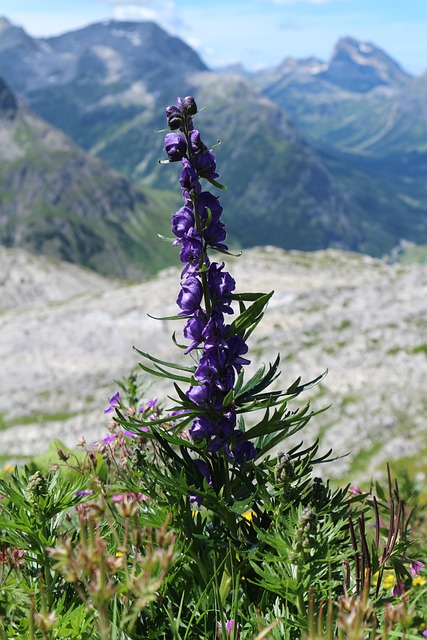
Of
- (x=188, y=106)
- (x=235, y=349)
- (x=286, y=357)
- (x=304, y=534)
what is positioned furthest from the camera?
(x=286, y=357)

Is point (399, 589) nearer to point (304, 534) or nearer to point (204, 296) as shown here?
point (304, 534)

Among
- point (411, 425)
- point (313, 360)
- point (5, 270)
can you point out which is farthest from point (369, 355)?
point (5, 270)

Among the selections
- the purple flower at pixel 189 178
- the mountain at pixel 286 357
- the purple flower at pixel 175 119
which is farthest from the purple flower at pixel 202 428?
the mountain at pixel 286 357

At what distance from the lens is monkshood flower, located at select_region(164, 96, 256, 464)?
4.76 meters

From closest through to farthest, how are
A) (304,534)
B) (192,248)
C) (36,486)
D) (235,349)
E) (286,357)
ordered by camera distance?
(304,534)
(36,486)
(192,248)
(235,349)
(286,357)

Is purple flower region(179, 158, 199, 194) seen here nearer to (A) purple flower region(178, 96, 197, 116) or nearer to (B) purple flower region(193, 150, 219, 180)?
(B) purple flower region(193, 150, 219, 180)

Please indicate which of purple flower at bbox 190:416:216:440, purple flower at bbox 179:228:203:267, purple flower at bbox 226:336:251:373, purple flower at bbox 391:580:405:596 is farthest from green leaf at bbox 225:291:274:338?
purple flower at bbox 391:580:405:596

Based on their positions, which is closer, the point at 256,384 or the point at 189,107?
the point at 189,107

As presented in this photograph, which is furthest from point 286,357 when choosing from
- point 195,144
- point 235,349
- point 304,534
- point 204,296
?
point 304,534

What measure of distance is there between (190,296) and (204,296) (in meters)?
0.12

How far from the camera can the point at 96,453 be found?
6.27m

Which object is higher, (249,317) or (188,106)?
(188,106)

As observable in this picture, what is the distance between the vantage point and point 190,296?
4840mm

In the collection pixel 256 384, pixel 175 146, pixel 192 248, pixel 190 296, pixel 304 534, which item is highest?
pixel 175 146
